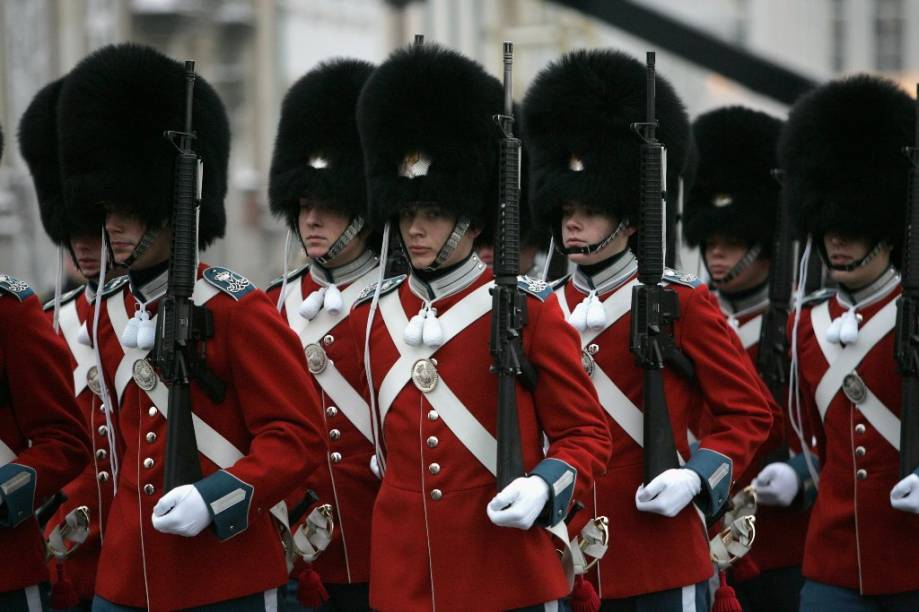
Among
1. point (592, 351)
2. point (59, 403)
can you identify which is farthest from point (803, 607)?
point (59, 403)

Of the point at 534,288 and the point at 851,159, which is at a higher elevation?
the point at 851,159

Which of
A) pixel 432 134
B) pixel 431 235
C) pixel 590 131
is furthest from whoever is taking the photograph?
pixel 590 131

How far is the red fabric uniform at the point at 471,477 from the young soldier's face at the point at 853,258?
1.27 m

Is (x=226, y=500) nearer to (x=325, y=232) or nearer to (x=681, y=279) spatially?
(x=681, y=279)

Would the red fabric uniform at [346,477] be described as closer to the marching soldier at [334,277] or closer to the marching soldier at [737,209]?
the marching soldier at [334,277]

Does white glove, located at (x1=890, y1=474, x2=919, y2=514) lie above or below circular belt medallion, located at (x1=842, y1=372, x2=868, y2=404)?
below

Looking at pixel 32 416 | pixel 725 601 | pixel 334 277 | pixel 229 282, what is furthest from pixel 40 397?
pixel 725 601

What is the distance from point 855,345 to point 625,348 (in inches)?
27.4

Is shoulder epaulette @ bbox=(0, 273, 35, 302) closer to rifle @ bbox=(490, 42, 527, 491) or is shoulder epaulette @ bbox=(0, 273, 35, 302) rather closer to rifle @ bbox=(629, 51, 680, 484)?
rifle @ bbox=(490, 42, 527, 491)

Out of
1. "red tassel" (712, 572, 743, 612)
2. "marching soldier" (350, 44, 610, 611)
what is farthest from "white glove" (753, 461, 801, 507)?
"marching soldier" (350, 44, 610, 611)

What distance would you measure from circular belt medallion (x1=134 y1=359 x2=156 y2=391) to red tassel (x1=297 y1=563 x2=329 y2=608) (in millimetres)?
961

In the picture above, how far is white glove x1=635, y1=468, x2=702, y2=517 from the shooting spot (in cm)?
489

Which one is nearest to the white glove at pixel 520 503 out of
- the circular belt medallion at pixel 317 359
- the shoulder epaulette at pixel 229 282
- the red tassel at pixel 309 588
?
the shoulder epaulette at pixel 229 282

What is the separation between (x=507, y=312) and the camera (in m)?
4.45
